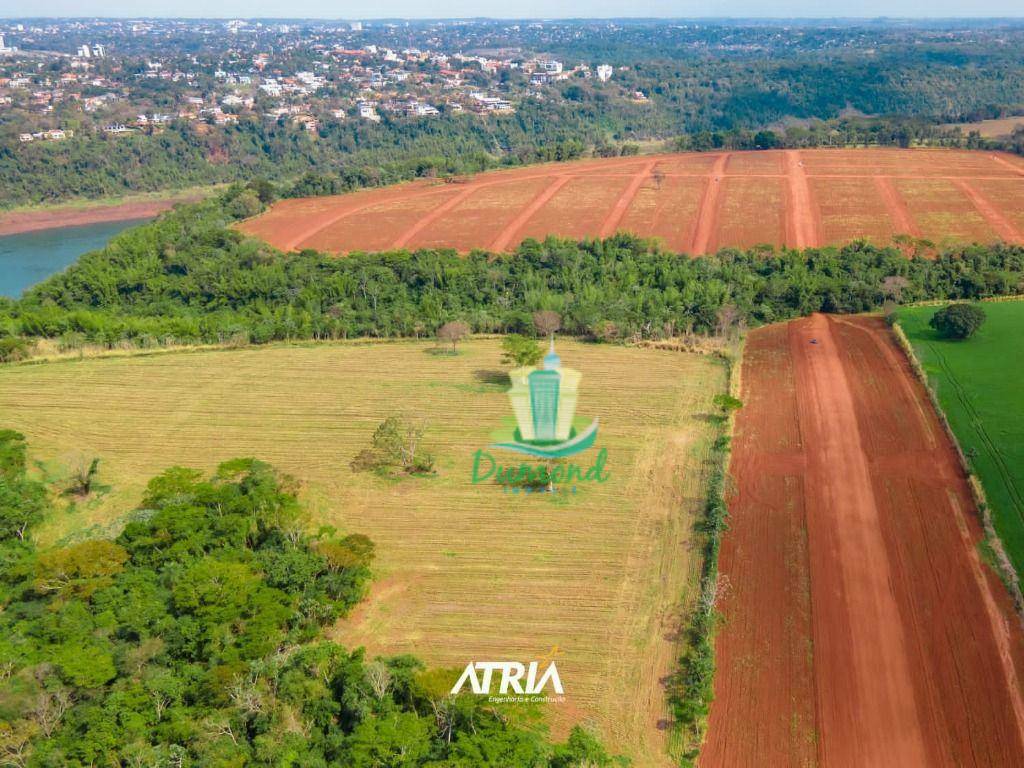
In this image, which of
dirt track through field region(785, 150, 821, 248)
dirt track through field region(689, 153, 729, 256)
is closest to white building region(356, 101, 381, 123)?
dirt track through field region(689, 153, 729, 256)

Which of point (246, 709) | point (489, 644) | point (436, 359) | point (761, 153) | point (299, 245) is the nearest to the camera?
point (246, 709)

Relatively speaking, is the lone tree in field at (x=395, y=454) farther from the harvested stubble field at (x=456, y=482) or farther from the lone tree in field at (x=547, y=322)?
the lone tree in field at (x=547, y=322)

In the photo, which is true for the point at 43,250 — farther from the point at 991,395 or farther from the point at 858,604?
the point at 991,395

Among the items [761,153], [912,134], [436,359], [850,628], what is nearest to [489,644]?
[850,628]

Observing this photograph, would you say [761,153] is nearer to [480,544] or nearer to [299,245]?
[299,245]

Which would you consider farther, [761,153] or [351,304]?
[761,153]

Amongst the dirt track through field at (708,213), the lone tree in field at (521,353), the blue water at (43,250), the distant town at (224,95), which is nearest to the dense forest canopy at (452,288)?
the lone tree in field at (521,353)

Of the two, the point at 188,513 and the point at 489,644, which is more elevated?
the point at 188,513
